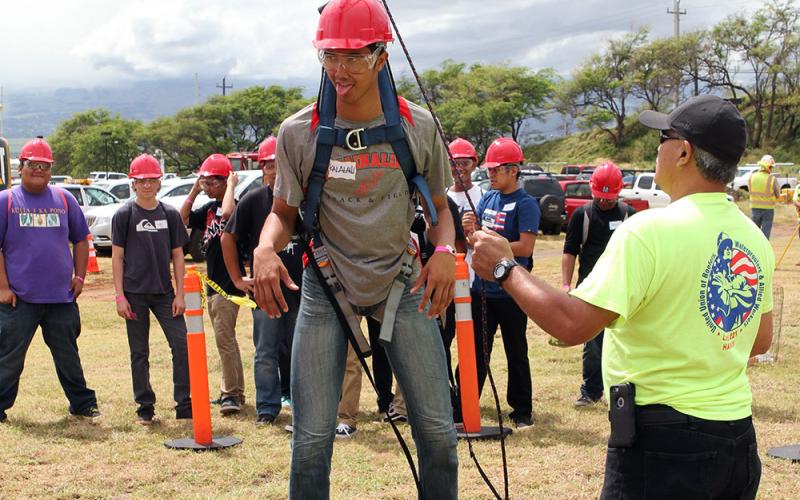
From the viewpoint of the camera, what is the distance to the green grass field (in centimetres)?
537

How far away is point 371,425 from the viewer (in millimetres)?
6988

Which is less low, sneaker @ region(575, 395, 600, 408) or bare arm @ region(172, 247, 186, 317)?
bare arm @ region(172, 247, 186, 317)

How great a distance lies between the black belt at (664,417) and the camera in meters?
2.63

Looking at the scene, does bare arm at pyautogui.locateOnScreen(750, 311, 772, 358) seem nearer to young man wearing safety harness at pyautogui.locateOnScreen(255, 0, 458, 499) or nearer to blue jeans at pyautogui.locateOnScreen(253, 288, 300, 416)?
young man wearing safety harness at pyautogui.locateOnScreen(255, 0, 458, 499)

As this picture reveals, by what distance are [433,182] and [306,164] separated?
0.52 meters

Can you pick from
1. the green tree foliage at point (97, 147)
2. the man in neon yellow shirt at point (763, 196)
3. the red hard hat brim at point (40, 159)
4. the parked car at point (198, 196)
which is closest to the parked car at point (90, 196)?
the parked car at point (198, 196)

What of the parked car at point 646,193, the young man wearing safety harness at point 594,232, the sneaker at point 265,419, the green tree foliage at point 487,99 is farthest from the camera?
the green tree foliage at point 487,99

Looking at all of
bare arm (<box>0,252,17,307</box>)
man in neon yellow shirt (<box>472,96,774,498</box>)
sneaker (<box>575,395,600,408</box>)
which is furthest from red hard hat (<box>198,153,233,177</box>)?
man in neon yellow shirt (<box>472,96,774,498</box>)

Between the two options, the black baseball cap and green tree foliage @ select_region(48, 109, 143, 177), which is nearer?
the black baseball cap

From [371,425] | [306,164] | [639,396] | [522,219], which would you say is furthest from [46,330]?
[639,396]

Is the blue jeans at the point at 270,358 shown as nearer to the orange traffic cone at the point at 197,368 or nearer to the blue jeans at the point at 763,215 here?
the orange traffic cone at the point at 197,368

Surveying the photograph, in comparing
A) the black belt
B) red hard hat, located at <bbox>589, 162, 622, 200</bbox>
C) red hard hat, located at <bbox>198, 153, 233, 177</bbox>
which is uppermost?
red hard hat, located at <bbox>198, 153, 233, 177</bbox>

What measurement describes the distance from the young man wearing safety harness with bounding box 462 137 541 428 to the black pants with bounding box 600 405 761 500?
161 inches

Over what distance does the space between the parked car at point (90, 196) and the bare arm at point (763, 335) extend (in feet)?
73.2
